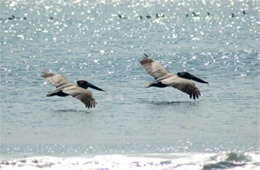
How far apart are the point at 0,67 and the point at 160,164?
37.7 ft

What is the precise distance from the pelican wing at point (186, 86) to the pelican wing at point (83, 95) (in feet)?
5.70

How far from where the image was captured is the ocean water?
1220 cm

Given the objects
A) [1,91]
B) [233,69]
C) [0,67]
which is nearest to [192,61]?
[233,69]

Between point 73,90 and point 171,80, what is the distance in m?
1.99

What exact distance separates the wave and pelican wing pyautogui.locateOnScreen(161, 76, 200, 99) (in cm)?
460

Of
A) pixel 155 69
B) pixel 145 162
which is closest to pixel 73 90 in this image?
pixel 155 69

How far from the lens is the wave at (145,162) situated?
1141 centimetres

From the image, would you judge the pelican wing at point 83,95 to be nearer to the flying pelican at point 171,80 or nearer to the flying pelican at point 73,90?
the flying pelican at point 73,90

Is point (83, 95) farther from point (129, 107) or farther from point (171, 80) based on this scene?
point (171, 80)

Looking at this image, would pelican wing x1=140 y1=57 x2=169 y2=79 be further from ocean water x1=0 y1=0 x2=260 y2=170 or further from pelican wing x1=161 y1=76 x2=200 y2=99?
pelican wing x1=161 y1=76 x2=200 y2=99

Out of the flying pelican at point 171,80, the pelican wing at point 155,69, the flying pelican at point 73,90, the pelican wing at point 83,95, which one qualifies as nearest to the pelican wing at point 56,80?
the flying pelican at point 73,90

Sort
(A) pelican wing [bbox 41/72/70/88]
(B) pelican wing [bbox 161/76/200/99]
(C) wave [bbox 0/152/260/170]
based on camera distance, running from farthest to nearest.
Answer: (A) pelican wing [bbox 41/72/70/88]
(B) pelican wing [bbox 161/76/200/99]
(C) wave [bbox 0/152/260/170]

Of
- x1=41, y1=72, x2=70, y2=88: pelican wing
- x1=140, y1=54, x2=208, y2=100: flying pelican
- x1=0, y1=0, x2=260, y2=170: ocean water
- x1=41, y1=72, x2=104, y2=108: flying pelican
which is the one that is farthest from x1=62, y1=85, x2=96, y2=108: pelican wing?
x1=140, y1=54, x2=208, y2=100: flying pelican

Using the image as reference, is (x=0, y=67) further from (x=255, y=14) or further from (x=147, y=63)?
(x=255, y=14)
